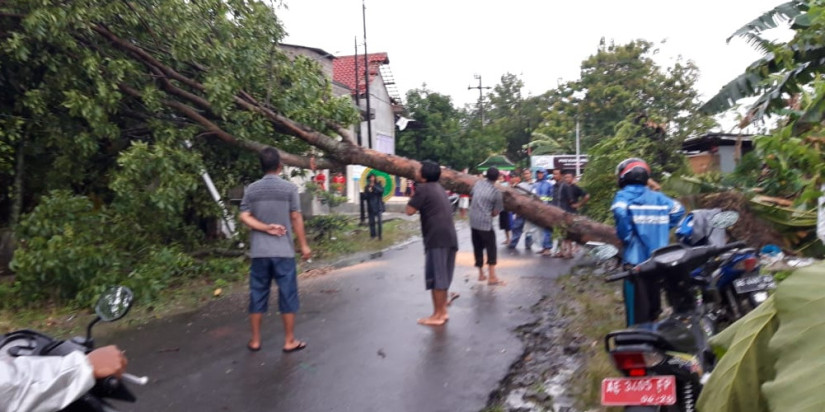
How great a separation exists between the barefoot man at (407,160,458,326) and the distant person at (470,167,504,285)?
1.95m

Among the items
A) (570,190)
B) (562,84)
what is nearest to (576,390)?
(570,190)

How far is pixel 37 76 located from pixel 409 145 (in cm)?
2488

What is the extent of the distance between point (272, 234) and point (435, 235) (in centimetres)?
180

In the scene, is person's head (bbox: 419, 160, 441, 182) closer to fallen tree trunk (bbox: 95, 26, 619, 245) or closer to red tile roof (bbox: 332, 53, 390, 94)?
fallen tree trunk (bbox: 95, 26, 619, 245)

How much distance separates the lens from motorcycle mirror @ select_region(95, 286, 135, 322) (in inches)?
111

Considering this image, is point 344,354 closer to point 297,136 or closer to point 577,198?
point 297,136

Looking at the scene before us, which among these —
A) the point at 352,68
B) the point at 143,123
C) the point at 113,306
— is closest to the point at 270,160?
the point at 113,306

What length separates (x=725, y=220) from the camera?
4.02 metres

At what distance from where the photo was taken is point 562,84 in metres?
34.3

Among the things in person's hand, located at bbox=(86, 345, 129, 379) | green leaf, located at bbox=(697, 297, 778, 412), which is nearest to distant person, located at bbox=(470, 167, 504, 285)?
person's hand, located at bbox=(86, 345, 129, 379)

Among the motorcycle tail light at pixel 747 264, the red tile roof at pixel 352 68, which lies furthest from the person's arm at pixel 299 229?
the red tile roof at pixel 352 68

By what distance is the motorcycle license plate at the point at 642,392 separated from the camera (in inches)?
115

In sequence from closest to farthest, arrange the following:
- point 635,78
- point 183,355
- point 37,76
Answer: point 183,355, point 37,76, point 635,78

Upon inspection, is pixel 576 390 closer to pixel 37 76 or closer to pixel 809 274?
pixel 809 274
